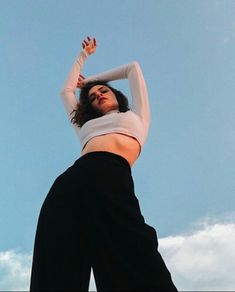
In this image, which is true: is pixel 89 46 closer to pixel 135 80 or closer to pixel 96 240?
pixel 135 80

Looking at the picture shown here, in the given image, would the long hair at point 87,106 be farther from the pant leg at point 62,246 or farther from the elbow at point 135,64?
the pant leg at point 62,246

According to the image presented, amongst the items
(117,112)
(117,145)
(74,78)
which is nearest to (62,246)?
(117,145)

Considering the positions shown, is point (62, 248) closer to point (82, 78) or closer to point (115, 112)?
point (115, 112)

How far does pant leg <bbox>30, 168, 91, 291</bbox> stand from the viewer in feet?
7.87

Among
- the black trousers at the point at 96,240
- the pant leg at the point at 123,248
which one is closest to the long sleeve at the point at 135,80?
the black trousers at the point at 96,240

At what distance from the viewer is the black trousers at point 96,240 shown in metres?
2.35

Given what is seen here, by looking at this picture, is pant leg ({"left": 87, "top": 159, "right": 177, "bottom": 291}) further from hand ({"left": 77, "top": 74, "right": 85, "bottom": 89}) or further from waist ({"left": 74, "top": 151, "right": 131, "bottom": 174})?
hand ({"left": 77, "top": 74, "right": 85, "bottom": 89})

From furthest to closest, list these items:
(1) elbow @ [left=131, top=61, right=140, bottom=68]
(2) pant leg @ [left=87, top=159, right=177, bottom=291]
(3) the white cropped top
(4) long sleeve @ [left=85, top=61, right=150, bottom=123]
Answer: (1) elbow @ [left=131, top=61, right=140, bottom=68]
(4) long sleeve @ [left=85, top=61, right=150, bottom=123]
(3) the white cropped top
(2) pant leg @ [left=87, top=159, right=177, bottom=291]

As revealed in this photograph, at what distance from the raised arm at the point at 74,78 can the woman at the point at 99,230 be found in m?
0.80

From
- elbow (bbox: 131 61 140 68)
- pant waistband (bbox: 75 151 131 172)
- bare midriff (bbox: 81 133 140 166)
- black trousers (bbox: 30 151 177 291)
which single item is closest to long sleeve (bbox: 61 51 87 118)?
elbow (bbox: 131 61 140 68)

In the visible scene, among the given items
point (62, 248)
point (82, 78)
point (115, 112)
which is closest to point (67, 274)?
point (62, 248)

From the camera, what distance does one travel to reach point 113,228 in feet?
8.13

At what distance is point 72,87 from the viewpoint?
3984mm

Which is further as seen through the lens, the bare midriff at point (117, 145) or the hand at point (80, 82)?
the hand at point (80, 82)
